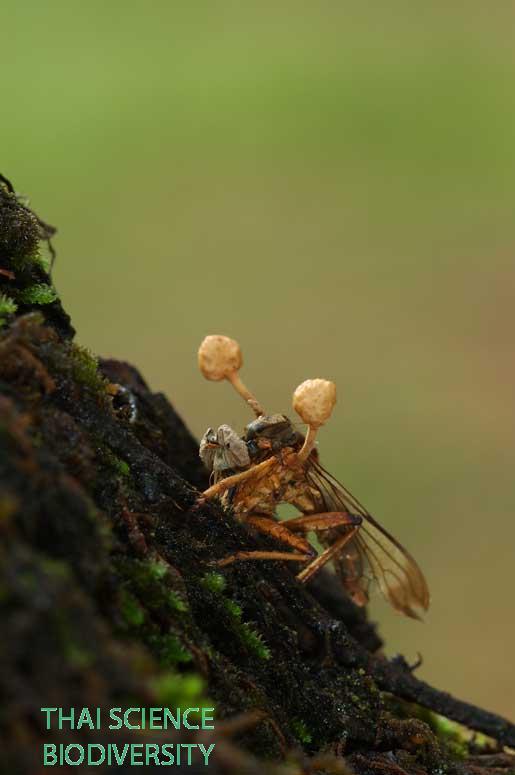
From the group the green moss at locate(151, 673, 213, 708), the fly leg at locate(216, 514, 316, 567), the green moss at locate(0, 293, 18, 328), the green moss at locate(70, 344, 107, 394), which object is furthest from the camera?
the fly leg at locate(216, 514, 316, 567)

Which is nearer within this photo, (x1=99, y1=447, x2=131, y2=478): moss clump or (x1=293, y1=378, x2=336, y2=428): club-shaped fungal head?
(x1=99, y1=447, x2=131, y2=478): moss clump

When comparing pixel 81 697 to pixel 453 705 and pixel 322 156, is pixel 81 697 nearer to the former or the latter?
pixel 453 705

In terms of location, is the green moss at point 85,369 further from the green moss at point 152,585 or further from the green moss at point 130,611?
the green moss at point 130,611

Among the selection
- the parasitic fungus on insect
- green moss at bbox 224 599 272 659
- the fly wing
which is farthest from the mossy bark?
the parasitic fungus on insect

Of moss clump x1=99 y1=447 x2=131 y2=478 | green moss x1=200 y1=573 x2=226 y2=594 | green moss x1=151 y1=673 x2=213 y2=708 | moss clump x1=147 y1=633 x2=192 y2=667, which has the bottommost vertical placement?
green moss x1=151 y1=673 x2=213 y2=708

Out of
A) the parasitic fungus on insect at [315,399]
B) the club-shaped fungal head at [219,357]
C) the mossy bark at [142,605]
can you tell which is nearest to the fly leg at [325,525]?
the mossy bark at [142,605]

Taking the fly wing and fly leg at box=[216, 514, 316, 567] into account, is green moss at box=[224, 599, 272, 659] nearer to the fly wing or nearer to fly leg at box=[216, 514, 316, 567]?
fly leg at box=[216, 514, 316, 567]
